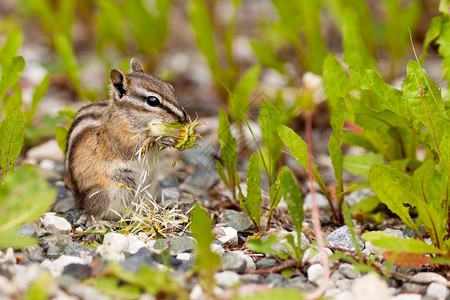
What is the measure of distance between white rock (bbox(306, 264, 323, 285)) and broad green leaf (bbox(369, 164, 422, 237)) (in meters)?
0.62

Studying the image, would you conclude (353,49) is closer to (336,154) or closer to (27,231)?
(336,154)

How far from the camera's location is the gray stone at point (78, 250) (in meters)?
3.11

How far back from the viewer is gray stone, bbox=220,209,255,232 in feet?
12.0

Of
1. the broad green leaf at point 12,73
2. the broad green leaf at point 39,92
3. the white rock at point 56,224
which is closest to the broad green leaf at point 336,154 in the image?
the white rock at point 56,224

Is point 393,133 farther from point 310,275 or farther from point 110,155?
point 110,155

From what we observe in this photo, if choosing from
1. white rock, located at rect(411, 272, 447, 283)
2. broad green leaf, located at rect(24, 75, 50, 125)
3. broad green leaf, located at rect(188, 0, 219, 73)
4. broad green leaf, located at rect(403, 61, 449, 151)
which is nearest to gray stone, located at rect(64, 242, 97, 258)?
white rock, located at rect(411, 272, 447, 283)

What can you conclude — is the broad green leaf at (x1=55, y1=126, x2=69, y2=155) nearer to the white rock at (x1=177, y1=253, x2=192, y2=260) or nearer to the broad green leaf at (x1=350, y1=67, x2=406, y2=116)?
the white rock at (x1=177, y1=253, x2=192, y2=260)

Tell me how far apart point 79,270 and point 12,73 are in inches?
72.7

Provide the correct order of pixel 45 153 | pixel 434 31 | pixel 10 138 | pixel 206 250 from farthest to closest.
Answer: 1. pixel 45 153
2. pixel 434 31
3. pixel 10 138
4. pixel 206 250

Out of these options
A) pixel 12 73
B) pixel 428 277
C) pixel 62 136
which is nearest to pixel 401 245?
pixel 428 277

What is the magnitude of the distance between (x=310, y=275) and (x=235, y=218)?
0.85 meters

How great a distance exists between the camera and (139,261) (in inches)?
113

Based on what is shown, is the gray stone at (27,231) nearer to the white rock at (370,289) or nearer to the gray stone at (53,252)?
the gray stone at (53,252)

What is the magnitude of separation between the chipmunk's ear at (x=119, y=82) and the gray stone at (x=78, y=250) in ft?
3.90
